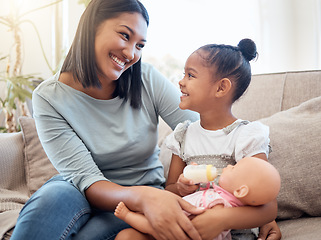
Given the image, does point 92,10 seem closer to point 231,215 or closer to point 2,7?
point 231,215

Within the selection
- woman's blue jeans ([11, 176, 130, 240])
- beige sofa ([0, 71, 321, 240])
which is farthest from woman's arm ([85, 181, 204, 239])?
beige sofa ([0, 71, 321, 240])

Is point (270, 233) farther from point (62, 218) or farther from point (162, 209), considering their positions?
point (62, 218)

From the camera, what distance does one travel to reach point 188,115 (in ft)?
4.85

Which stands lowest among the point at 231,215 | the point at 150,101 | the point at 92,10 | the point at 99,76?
the point at 231,215

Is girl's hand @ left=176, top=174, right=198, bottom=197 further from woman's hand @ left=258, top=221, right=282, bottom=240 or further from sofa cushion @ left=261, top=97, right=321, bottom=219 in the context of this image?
sofa cushion @ left=261, top=97, right=321, bottom=219

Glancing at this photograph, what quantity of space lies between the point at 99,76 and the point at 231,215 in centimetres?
77

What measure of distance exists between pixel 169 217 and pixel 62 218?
342 millimetres

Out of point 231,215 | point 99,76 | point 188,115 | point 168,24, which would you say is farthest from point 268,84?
point 168,24

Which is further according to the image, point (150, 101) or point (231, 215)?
point (150, 101)

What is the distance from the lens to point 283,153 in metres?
1.33

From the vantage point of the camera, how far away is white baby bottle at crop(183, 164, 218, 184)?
0.96 meters

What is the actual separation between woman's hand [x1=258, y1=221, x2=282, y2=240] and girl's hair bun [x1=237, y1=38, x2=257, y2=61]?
0.58 metres

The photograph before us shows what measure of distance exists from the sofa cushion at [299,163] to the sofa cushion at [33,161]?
1182 mm

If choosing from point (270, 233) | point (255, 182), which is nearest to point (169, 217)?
point (255, 182)
